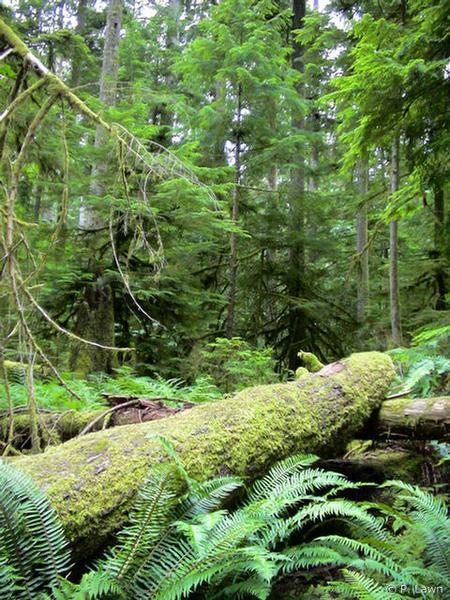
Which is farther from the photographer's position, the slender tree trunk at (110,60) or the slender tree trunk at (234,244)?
the slender tree trunk at (234,244)

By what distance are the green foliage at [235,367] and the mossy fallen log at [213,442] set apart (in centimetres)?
331

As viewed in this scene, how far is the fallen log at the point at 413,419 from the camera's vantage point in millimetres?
3414

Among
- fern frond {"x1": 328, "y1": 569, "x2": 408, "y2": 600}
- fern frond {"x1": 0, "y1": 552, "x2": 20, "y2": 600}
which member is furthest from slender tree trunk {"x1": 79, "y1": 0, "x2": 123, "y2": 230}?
fern frond {"x1": 328, "y1": 569, "x2": 408, "y2": 600}

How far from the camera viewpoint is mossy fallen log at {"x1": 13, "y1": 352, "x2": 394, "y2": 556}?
2191 mm

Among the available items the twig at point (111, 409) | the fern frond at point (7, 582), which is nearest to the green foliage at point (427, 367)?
the twig at point (111, 409)

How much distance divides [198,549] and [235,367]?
5.37 metres

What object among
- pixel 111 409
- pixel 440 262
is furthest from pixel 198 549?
pixel 440 262

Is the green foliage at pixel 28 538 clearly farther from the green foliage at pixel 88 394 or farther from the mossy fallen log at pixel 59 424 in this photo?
the green foliage at pixel 88 394

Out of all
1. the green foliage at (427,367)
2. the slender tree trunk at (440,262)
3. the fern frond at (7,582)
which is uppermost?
the slender tree trunk at (440,262)

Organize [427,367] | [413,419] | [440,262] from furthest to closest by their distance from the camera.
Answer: [440,262] → [427,367] → [413,419]

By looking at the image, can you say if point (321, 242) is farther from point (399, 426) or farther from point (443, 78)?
point (399, 426)

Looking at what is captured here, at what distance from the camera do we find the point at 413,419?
3572 millimetres

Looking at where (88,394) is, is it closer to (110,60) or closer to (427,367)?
(427,367)

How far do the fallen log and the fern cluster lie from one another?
1000mm
